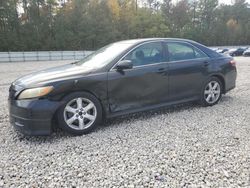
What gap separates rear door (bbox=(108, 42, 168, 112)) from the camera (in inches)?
146

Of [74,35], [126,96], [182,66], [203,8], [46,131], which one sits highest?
[203,8]

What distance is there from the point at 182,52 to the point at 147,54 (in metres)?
0.83

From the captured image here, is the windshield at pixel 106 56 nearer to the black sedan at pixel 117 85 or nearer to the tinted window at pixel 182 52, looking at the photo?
the black sedan at pixel 117 85

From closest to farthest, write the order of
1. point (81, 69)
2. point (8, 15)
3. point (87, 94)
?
point (87, 94) → point (81, 69) → point (8, 15)

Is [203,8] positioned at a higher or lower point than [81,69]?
higher

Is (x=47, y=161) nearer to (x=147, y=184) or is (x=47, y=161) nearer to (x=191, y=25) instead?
(x=147, y=184)

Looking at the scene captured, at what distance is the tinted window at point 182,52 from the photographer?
434 centimetres

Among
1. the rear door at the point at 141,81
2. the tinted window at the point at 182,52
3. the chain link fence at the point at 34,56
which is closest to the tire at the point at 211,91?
the tinted window at the point at 182,52

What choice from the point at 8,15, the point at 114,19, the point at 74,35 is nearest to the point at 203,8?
the point at 114,19

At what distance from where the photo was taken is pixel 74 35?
3744 centimetres

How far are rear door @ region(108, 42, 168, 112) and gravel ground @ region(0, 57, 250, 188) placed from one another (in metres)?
0.37

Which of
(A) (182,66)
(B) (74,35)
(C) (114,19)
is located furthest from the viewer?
(C) (114,19)

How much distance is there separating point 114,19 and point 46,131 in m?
40.7

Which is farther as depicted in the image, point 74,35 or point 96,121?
point 74,35
